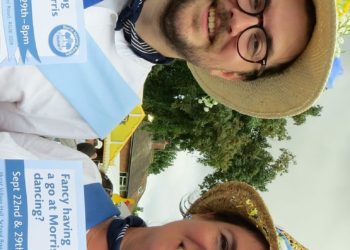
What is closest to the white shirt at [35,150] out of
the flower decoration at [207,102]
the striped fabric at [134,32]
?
the striped fabric at [134,32]

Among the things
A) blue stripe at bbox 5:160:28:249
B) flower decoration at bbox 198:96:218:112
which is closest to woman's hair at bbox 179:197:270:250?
blue stripe at bbox 5:160:28:249

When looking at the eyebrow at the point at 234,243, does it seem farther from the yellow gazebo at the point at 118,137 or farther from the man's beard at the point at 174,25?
the yellow gazebo at the point at 118,137

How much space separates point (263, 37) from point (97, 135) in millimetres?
918

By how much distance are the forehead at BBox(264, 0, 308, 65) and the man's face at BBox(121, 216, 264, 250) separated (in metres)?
0.86

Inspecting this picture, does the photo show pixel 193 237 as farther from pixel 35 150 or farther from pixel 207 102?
pixel 207 102

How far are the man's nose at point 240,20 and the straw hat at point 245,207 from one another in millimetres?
811

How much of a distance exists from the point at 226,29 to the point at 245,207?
0.88 m

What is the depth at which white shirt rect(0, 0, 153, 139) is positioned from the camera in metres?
1.70

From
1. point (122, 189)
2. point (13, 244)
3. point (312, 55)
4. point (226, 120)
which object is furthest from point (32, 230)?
point (122, 189)

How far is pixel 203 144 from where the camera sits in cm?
658

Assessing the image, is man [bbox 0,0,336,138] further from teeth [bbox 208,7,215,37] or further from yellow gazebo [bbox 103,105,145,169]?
yellow gazebo [bbox 103,105,145,169]

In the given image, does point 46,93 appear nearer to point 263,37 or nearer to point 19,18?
point 19,18

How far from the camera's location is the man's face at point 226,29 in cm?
185

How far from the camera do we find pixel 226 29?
1.88m
